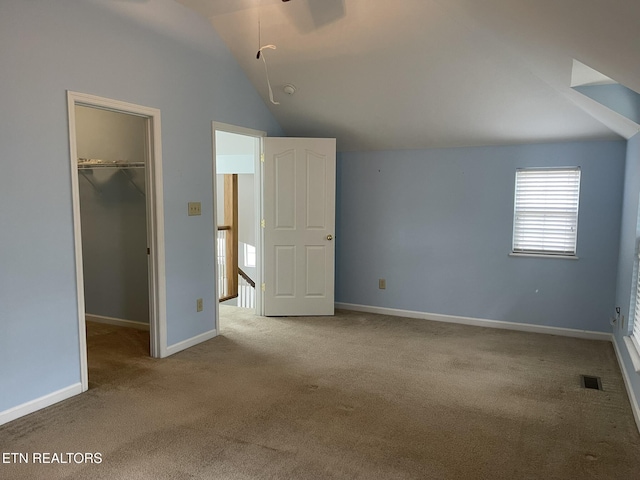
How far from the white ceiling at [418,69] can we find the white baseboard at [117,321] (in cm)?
266

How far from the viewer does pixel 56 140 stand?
9.64 ft

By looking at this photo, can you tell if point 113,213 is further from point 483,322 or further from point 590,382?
point 590,382

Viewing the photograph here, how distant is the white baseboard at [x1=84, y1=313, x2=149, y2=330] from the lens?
4.66 metres

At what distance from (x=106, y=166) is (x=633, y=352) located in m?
4.71

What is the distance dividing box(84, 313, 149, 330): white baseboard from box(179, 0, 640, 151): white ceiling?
105 inches

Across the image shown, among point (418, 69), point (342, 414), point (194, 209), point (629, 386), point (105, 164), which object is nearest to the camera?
point (342, 414)

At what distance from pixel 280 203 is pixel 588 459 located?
3.59 m

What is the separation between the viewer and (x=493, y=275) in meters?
4.82

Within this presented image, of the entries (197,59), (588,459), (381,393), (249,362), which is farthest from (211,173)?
(588,459)

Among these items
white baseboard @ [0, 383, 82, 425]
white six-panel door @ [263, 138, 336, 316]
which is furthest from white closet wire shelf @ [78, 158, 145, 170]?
white baseboard @ [0, 383, 82, 425]

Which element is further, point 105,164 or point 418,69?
point 105,164

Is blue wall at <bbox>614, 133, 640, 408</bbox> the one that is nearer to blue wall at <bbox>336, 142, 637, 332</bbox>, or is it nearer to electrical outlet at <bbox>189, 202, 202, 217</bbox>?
blue wall at <bbox>336, 142, 637, 332</bbox>

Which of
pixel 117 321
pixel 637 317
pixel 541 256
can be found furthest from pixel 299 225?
pixel 637 317

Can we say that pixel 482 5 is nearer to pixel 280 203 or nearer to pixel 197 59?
pixel 197 59
